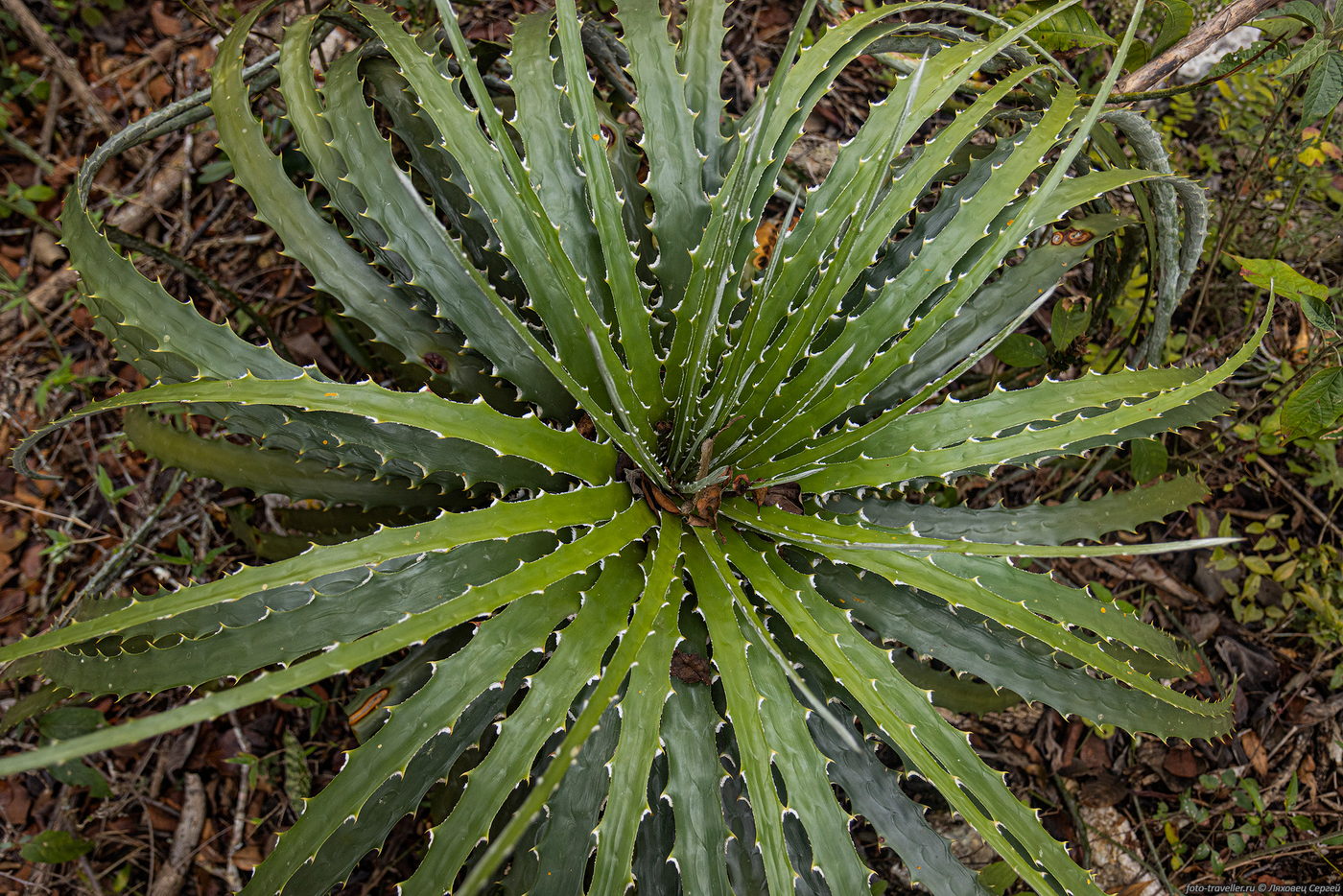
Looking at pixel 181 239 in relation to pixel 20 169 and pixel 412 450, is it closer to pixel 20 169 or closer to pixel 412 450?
pixel 20 169

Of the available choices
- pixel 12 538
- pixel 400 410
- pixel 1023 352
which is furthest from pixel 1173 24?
pixel 12 538

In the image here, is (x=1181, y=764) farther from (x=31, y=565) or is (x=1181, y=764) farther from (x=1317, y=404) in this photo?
(x=31, y=565)

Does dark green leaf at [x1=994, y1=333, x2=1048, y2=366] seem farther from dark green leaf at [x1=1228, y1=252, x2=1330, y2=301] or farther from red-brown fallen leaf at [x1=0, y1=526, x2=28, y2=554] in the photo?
red-brown fallen leaf at [x1=0, y1=526, x2=28, y2=554]

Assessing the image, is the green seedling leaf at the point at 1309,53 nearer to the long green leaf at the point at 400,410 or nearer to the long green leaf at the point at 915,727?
the long green leaf at the point at 915,727

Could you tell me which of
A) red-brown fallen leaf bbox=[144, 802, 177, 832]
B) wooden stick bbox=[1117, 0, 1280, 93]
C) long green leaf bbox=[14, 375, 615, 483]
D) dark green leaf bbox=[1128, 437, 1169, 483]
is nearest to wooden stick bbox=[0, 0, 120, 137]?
long green leaf bbox=[14, 375, 615, 483]

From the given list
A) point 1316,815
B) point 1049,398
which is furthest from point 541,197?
point 1316,815
